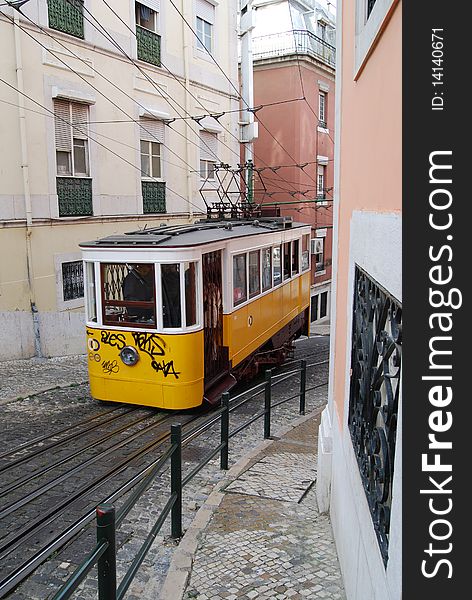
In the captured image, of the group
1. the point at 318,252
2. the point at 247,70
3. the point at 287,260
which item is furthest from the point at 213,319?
the point at 318,252

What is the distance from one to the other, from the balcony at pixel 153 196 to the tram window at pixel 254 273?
253 inches

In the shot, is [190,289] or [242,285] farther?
[242,285]

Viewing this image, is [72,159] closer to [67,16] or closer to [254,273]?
[67,16]

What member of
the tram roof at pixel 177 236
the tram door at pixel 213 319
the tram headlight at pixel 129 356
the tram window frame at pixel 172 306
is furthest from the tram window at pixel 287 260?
the tram headlight at pixel 129 356

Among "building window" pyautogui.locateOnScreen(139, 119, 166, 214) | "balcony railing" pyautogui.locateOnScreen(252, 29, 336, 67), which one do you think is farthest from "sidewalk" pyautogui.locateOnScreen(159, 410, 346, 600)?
"balcony railing" pyautogui.locateOnScreen(252, 29, 336, 67)

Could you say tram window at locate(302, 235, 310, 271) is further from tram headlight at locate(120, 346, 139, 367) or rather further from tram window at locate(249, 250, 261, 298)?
tram headlight at locate(120, 346, 139, 367)

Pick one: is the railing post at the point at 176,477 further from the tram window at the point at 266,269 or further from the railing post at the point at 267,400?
the tram window at the point at 266,269

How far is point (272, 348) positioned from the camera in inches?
502

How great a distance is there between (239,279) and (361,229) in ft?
21.5

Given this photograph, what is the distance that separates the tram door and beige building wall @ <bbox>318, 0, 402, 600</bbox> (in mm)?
3362

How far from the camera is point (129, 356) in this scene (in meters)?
8.70

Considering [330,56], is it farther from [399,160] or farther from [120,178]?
[399,160]

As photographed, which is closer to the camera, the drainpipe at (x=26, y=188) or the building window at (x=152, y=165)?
the drainpipe at (x=26, y=188)

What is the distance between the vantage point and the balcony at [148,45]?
15.9 meters
